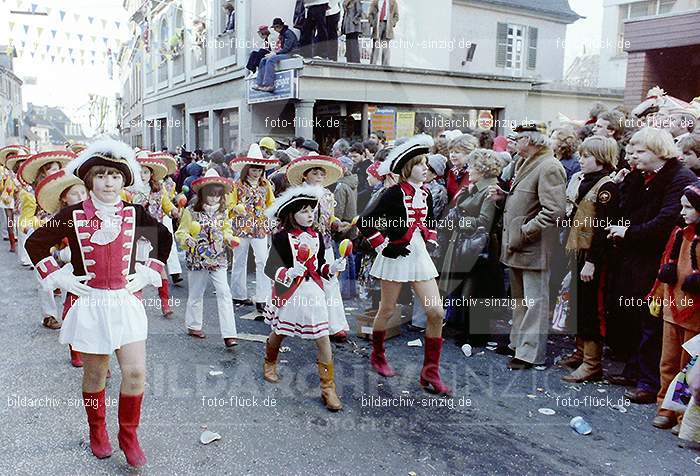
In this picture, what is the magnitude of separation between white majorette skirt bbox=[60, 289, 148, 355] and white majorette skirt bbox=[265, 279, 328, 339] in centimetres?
133

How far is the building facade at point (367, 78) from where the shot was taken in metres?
14.4

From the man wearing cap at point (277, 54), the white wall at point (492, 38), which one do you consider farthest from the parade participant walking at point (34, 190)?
the white wall at point (492, 38)

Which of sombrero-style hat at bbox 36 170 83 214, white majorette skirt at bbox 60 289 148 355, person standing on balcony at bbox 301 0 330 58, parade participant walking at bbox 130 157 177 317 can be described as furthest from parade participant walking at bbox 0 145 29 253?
white majorette skirt at bbox 60 289 148 355

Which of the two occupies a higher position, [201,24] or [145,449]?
[201,24]

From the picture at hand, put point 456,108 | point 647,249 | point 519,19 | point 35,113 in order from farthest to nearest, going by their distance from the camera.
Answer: point 35,113, point 519,19, point 456,108, point 647,249

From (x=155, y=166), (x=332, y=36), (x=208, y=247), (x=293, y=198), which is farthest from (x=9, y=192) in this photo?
(x=293, y=198)

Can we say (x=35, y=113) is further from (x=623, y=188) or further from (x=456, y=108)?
(x=623, y=188)

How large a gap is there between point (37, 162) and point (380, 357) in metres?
3.68

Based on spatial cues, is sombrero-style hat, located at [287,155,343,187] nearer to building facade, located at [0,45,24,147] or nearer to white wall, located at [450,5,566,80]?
white wall, located at [450,5,566,80]

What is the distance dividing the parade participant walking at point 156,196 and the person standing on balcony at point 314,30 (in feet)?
26.8

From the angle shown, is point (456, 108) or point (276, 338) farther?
point (456, 108)

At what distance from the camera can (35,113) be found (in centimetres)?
8706

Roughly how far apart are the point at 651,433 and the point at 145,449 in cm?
363

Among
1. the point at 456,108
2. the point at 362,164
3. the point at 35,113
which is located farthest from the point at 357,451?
the point at 35,113
